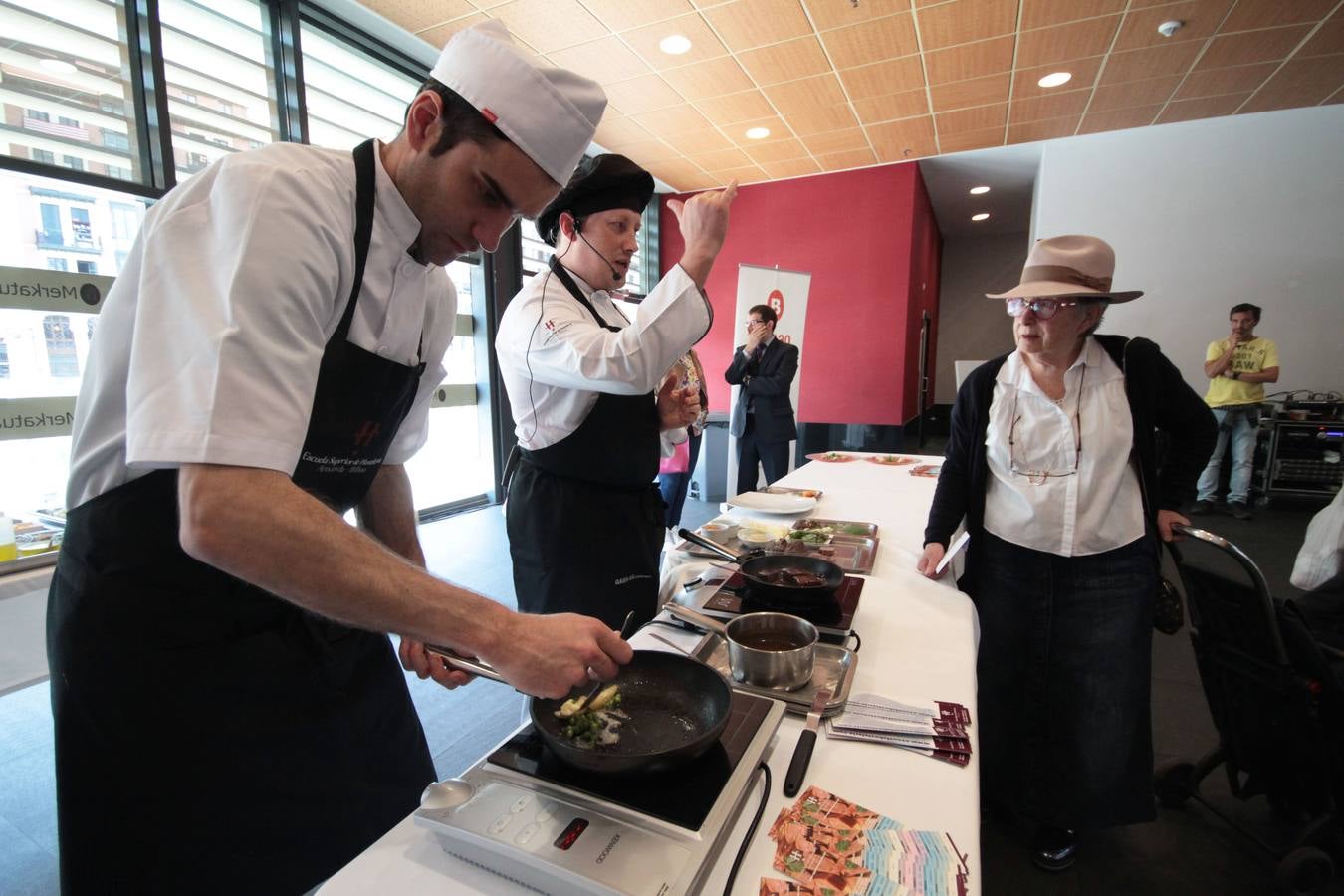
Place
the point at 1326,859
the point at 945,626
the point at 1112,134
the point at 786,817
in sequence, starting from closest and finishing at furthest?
the point at 786,817, the point at 945,626, the point at 1326,859, the point at 1112,134

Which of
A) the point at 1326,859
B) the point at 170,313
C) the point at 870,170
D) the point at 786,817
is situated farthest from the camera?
the point at 870,170

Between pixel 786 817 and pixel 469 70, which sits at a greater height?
pixel 469 70

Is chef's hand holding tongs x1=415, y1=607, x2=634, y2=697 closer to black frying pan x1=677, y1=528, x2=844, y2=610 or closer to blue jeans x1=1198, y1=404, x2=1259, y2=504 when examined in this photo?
black frying pan x1=677, y1=528, x2=844, y2=610

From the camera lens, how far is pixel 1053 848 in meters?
1.60

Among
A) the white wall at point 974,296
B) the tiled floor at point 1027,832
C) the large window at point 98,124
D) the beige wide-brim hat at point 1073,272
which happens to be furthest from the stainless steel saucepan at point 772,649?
the white wall at point 974,296

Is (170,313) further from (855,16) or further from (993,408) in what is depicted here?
(855,16)

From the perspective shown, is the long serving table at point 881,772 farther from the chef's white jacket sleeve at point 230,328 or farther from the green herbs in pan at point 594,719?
the chef's white jacket sleeve at point 230,328

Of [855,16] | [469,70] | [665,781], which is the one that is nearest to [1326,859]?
[665,781]

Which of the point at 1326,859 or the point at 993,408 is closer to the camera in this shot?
the point at 1326,859

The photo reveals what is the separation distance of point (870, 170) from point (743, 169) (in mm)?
1260

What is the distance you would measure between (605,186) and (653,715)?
113 cm

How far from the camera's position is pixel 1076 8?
3451 mm

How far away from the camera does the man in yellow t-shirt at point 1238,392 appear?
16.4ft

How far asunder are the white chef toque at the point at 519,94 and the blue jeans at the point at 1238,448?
629 cm
